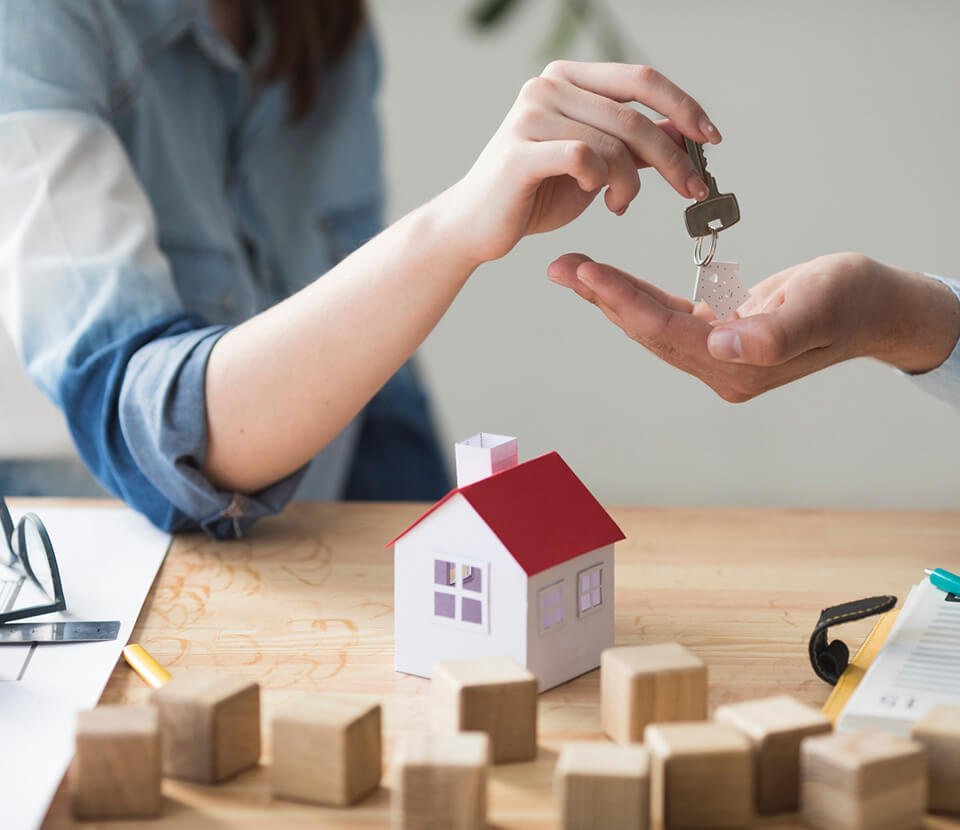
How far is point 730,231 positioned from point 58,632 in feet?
6.36

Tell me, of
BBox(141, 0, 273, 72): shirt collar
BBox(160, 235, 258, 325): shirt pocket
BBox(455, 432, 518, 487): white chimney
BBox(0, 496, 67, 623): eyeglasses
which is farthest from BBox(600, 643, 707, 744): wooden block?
BBox(141, 0, 273, 72): shirt collar

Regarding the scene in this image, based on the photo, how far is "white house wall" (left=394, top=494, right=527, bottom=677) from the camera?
0.67 metres

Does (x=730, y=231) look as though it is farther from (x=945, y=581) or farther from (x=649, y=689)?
(x=649, y=689)

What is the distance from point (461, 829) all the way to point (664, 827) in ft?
0.32

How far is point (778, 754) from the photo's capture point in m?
0.56

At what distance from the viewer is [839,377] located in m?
2.54

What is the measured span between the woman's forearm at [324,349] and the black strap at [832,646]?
1.11 feet

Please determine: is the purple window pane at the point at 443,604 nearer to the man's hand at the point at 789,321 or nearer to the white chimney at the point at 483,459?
the white chimney at the point at 483,459

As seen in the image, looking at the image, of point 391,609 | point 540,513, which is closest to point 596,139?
point 540,513

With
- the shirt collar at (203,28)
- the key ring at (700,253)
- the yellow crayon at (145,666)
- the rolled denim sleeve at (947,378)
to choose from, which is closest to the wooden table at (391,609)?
the yellow crayon at (145,666)

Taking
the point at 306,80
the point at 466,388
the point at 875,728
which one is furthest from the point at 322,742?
the point at 466,388

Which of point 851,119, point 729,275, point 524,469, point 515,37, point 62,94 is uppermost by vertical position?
point 515,37

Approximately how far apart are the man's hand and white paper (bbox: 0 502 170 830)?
0.38 meters

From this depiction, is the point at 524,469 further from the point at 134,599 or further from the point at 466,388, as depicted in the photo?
the point at 466,388
